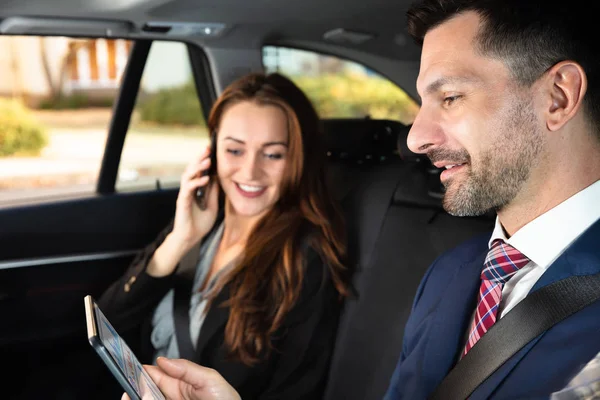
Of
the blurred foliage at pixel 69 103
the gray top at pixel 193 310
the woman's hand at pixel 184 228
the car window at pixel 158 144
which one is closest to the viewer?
the gray top at pixel 193 310

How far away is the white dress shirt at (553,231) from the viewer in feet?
3.96

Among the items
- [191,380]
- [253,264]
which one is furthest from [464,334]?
[253,264]

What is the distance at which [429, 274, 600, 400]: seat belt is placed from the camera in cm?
115

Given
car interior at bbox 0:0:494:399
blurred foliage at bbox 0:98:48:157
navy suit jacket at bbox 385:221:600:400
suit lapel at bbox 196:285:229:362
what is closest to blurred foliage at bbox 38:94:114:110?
blurred foliage at bbox 0:98:48:157

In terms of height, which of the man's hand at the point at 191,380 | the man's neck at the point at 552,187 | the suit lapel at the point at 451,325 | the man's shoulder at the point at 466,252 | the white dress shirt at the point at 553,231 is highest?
the man's neck at the point at 552,187

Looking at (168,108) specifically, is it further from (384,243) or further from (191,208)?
(384,243)

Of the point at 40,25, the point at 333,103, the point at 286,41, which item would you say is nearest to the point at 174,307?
the point at 40,25

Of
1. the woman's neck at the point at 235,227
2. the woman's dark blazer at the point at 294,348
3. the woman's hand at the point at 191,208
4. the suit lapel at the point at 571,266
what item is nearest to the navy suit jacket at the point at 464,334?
the suit lapel at the point at 571,266

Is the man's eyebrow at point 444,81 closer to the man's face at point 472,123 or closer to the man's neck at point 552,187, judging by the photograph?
the man's face at point 472,123

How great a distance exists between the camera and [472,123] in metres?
1.28

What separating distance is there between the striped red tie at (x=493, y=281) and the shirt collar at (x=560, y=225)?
0.04 meters

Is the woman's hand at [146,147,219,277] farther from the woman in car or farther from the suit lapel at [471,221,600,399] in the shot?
the suit lapel at [471,221,600,399]

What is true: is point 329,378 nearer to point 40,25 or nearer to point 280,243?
point 280,243

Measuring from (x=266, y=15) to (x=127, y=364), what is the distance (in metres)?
1.43
